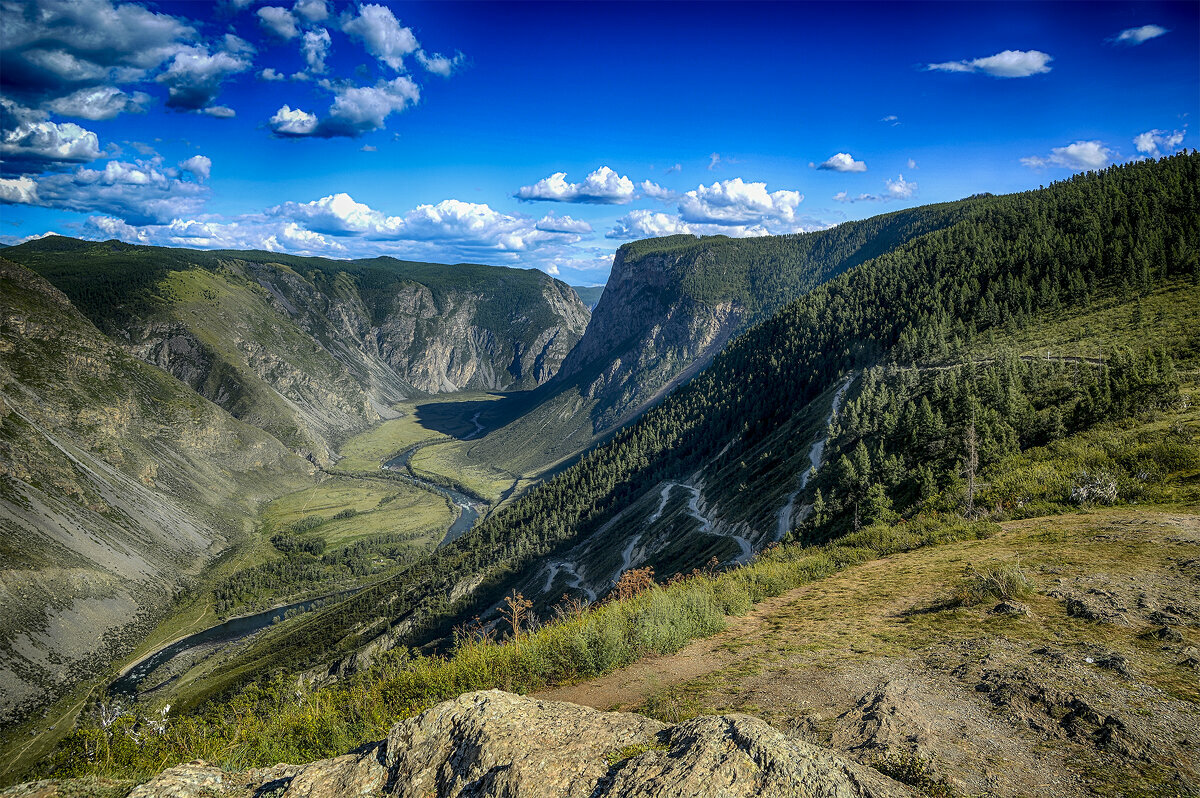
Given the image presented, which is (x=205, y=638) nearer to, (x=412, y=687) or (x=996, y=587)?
(x=412, y=687)

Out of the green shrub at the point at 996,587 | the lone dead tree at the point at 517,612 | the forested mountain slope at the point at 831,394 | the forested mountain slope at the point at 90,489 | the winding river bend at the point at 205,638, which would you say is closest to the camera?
the lone dead tree at the point at 517,612

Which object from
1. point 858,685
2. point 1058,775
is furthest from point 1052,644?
point 1058,775

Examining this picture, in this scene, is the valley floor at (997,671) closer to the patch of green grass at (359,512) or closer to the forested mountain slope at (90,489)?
the forested mountain slope at (90,489)

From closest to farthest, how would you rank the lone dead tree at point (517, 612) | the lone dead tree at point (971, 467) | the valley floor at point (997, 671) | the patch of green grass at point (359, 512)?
the valley floor at point (997, 671) → the lone dead tree at point (517, 612) → the lone dead tree at point (971, 467) → the patch of green grass at point (359, 512)

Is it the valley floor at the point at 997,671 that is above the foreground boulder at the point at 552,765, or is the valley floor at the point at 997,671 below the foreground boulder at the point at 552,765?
below

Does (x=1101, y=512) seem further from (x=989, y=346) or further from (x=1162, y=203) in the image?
(x=1162, y=203)

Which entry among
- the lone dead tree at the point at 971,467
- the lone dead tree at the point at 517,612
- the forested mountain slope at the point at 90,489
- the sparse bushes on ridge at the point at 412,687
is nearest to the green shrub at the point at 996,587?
the sparse bushes on ridge at the point at 412,687

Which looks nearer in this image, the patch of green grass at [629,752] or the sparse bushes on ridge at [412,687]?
the patch of green grass at [629,752]

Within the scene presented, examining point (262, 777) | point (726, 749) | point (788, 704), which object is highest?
point (726, 749)
